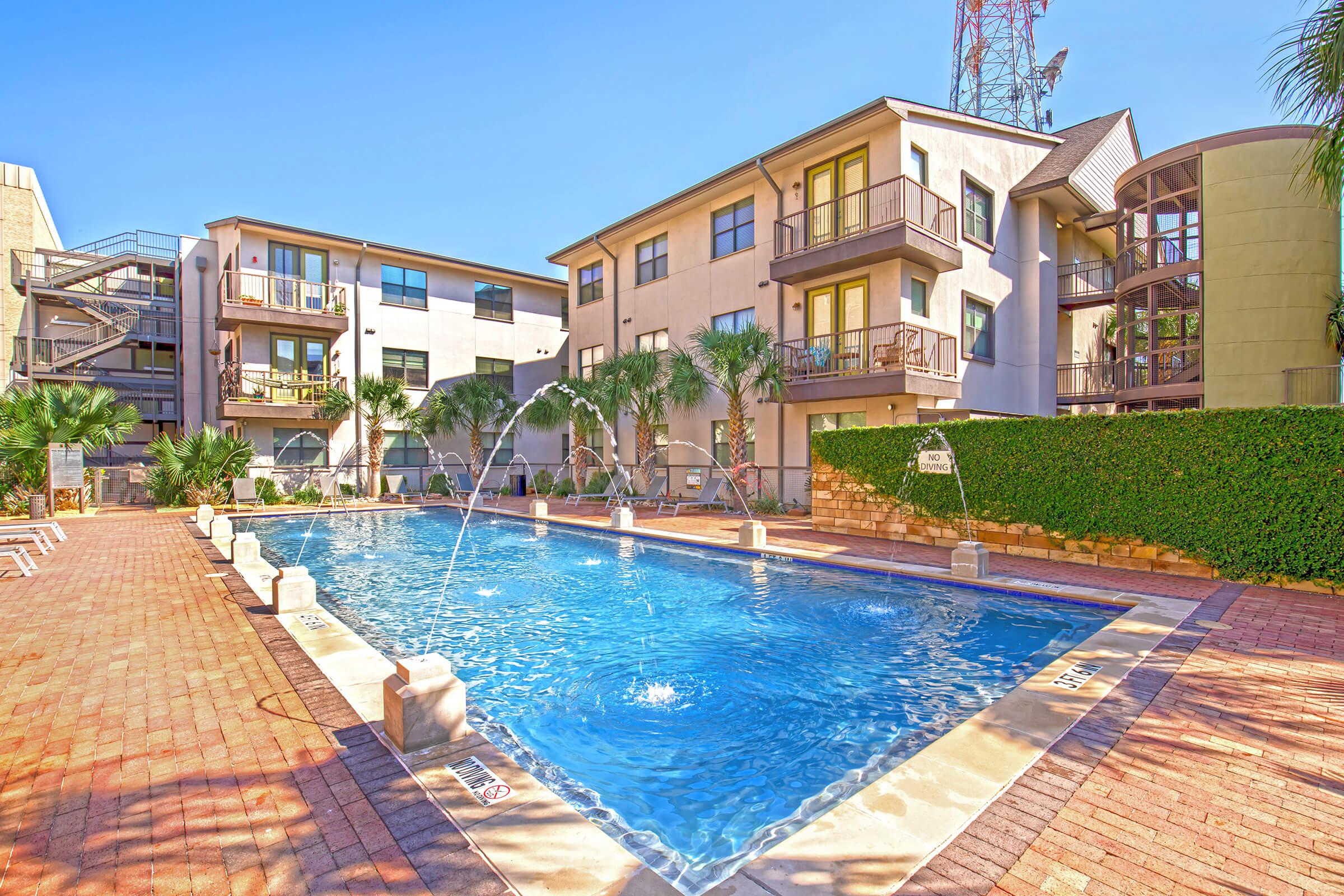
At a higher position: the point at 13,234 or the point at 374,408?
the point at 13,234

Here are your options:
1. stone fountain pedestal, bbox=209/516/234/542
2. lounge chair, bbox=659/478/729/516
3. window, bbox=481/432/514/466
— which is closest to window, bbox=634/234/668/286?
lounge chair, bbox=659/478/729/516

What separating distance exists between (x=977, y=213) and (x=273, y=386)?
22751mm

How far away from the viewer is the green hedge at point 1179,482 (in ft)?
24.9

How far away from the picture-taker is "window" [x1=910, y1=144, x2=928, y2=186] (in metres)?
15.6

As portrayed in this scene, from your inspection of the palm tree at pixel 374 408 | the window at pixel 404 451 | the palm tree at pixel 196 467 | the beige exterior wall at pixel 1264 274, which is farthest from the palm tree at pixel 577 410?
the beige exterior wall at pixel 1264 274

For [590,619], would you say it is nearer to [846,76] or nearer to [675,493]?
[675,493]

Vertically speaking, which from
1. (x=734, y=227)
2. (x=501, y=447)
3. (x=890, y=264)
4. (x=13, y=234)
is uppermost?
(x=13, y=234)

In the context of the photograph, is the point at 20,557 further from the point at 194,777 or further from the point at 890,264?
the point at 890,264

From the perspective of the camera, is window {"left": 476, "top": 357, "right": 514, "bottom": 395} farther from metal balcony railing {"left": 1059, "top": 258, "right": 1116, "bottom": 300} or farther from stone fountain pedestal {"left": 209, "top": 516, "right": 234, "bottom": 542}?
metal balcony railing {"left": 1059, "top": 258, "right": 1116, "bottom": 300}

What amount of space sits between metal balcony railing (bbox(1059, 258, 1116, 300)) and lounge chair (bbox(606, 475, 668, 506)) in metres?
13.8

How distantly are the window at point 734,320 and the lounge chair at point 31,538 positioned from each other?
50.7 feet

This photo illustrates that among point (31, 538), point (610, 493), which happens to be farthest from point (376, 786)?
point (610, 493)

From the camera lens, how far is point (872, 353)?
15.5 m

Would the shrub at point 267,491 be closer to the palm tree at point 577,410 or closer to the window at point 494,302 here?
the palm tree at point 577,410
